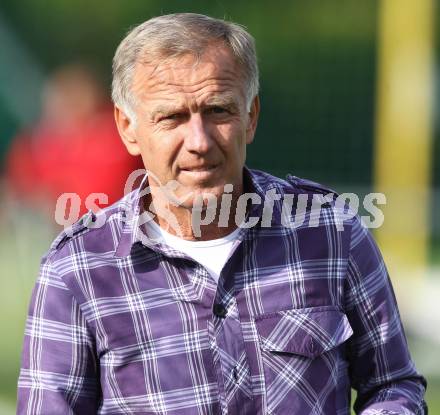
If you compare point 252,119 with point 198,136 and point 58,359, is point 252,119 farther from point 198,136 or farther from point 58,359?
point 58,359

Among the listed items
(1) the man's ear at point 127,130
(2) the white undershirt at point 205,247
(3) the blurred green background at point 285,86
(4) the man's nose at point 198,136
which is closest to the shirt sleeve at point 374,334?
(2) the white undershirt at point 205,247

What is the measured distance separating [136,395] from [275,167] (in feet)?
28.4

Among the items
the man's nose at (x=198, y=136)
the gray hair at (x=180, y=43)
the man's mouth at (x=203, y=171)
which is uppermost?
the gray hair at (x=180, y=43)

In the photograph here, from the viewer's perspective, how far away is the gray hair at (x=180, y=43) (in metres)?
2.75

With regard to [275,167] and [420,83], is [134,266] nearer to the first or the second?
[420,83]

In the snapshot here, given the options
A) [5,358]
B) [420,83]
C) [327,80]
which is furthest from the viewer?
[327,80]

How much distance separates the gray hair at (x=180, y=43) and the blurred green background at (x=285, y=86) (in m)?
7.43

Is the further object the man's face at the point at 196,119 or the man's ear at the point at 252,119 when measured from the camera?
the man's ear at the point at 252,119

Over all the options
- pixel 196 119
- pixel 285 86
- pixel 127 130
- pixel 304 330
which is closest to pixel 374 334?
pixel 304 330

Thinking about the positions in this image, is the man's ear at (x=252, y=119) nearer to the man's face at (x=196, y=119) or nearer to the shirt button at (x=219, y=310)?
the man's face at (x=196, y=119)

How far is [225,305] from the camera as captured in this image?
2.71m

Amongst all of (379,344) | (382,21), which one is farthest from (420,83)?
(379,344)

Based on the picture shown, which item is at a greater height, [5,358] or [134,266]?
[134,266]

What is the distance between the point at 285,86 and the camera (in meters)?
10.8
